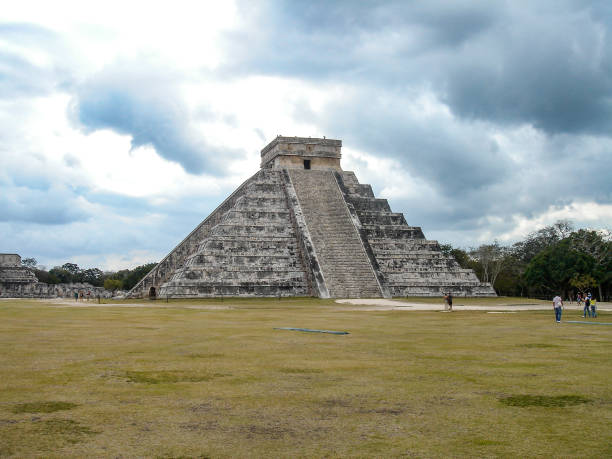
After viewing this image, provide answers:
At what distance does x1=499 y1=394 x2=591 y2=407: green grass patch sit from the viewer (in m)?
6.82

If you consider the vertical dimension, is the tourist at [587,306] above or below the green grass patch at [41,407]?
above

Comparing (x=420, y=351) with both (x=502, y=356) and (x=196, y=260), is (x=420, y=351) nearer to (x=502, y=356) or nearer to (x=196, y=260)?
(x=502, y=356)

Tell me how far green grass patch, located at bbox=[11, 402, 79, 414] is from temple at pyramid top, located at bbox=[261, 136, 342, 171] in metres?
37.3

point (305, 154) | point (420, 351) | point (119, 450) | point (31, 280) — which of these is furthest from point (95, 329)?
point (31, 280)

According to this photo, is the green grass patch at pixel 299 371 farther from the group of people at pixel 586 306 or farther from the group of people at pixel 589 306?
the group of people at pixel 589 306

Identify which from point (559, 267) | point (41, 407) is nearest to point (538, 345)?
point (41, 407)

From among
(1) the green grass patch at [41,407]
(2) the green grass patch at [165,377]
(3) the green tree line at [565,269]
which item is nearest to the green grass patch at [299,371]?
(2) the green grass patch at [165,377]

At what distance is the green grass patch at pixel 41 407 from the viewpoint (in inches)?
252

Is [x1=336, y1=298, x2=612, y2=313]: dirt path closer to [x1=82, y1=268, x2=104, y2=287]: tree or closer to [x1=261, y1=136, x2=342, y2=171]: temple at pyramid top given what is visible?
[x1=261, y1=136, x2=342, y2=171]: temple at pyramid top

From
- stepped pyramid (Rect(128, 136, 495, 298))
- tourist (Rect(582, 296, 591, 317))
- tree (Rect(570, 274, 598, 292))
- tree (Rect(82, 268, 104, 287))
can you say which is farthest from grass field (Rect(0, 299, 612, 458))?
tree (Rect(82, 268, 104, 287))

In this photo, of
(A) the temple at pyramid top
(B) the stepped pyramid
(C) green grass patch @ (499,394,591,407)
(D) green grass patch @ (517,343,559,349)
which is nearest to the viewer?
(C) green grass patch @ (499,394,591,407)

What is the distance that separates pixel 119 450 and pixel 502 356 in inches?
279

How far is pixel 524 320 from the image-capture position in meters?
19.2

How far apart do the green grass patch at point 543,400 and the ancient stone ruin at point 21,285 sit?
46.2m
